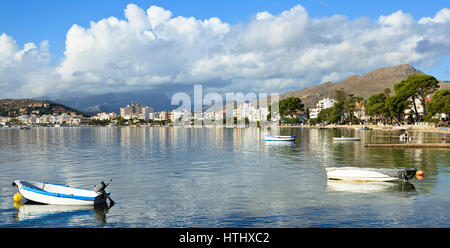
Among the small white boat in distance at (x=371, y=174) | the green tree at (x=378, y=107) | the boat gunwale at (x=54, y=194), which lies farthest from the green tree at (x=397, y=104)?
the boat gunwale at (x=54, y=194)

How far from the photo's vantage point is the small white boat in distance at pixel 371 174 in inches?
1153

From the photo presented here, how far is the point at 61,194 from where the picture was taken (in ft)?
73.5

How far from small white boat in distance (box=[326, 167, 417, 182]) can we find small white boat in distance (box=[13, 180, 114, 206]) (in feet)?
56.8

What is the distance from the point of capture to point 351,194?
2552 centimetres

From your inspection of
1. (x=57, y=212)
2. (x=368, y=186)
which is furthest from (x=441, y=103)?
(x=57, y=212)

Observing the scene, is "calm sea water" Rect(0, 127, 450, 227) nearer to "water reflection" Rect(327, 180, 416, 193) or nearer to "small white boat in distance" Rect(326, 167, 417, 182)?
"water reflection" Rect(327, 180, 416, 193)

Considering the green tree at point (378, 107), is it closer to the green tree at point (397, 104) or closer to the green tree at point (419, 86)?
the green tree at point (397, 104)

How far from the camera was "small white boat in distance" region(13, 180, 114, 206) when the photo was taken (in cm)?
2227

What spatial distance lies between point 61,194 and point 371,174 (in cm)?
2223

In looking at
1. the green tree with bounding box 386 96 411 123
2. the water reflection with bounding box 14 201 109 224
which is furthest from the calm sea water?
the green tree with bounding box 386 96 411 123
